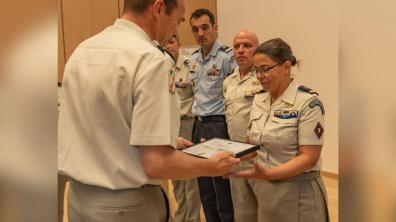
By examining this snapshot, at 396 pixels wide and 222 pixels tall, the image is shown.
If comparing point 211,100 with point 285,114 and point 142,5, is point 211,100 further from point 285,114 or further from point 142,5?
point 142,5

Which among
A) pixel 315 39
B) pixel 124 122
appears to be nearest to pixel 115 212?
pixel 124 122

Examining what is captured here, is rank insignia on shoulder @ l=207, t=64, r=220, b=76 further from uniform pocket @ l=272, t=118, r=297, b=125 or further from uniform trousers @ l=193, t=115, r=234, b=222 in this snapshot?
uniform pocket @ l=272, t=118, r=297, b=125

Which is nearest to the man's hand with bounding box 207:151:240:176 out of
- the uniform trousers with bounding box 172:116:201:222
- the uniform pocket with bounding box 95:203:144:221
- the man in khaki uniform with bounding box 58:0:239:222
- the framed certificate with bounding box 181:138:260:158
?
the man in khaki uniform with bounding box 58:0:239:222

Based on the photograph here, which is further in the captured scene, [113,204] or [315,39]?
[315,39]

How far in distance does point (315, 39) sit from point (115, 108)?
3.69 m

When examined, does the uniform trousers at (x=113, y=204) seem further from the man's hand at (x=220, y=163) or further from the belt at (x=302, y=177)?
the belt at (x=302, y=177)

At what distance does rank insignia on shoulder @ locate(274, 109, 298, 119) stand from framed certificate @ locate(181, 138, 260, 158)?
0.80 ft

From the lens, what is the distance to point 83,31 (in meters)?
5.66

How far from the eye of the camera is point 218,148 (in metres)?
1.80

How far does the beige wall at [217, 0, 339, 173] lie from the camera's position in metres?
4.36
